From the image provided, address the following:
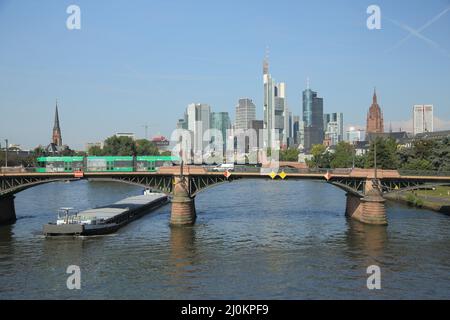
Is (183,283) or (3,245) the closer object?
(183,283)

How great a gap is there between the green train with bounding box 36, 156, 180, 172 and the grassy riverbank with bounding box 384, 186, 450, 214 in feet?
142

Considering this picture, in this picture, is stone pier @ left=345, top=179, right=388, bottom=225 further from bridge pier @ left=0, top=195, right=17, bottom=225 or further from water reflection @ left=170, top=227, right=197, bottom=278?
bridge pier @ left=0, top=195, right=17, bottom=225

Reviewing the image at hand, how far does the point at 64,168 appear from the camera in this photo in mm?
95062

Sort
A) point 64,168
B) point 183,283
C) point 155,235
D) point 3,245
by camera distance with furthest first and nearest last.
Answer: point 64,168 → point 155,235 → point 3,245 → point 183,283

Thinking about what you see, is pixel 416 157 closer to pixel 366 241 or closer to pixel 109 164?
pixel 109 164

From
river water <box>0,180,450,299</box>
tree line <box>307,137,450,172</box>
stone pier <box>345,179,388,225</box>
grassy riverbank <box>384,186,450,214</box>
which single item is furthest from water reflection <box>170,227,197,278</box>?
tree line <box>307,137,450,172</box>

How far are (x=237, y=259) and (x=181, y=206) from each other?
79.8ft

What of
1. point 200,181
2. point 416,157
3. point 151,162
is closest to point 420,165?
point 416,157

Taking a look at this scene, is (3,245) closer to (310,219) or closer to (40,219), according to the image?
(40,219)

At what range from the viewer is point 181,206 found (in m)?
75.3

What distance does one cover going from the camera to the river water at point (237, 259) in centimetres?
4147

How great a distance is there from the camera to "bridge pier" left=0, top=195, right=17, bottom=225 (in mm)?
77875
